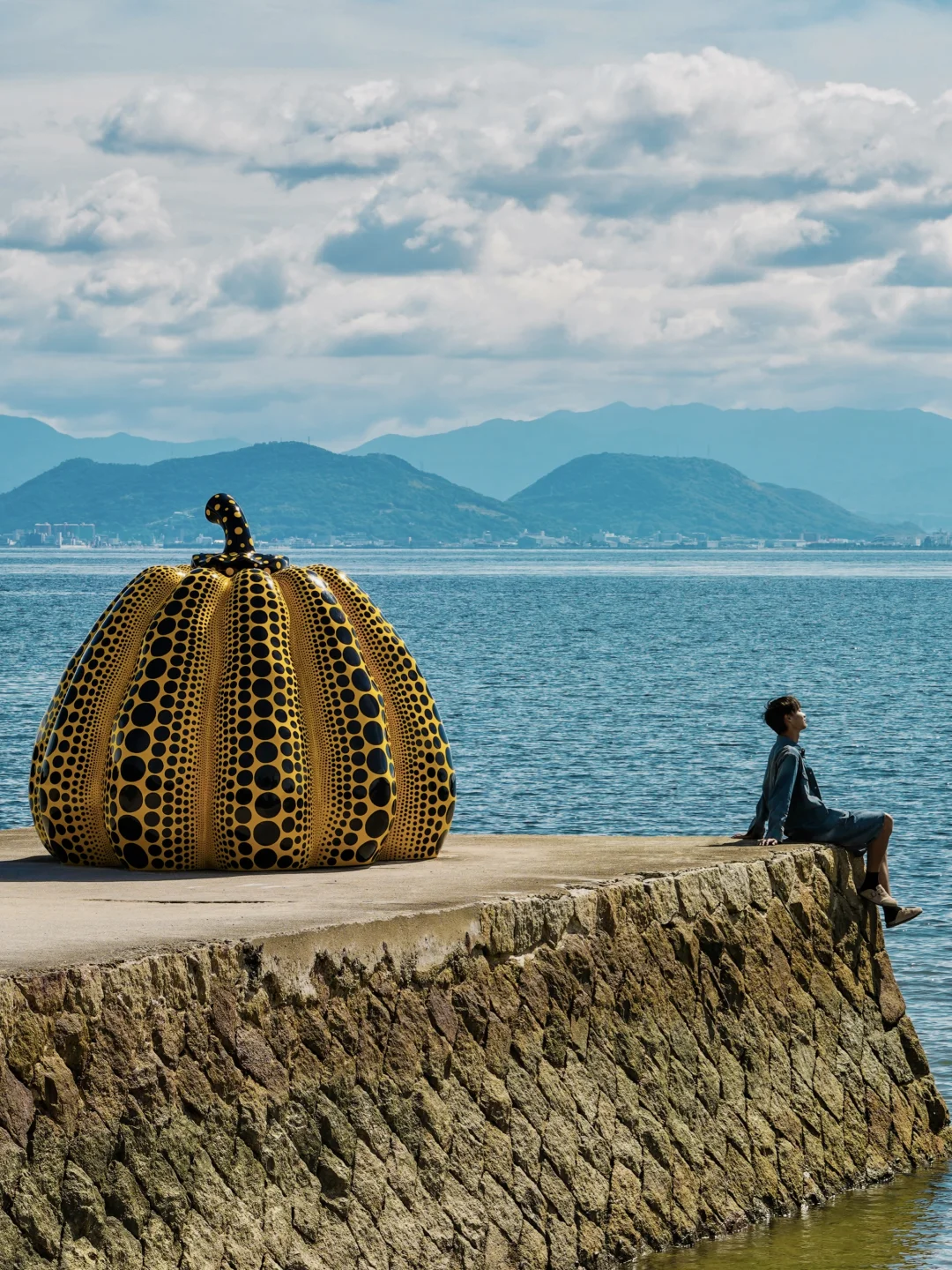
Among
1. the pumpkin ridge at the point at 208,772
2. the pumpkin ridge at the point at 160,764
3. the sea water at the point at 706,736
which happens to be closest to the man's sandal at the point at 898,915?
the sea water at the point at 706,736

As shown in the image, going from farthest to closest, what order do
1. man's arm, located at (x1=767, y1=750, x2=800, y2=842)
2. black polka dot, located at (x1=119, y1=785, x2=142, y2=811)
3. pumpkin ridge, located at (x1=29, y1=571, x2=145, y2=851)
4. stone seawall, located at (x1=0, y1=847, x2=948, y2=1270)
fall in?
1. man's arm, located at (x1=767, y1=750, x2=800, y2=842)
2. pumpkin ridge, located at (x1=29, y1=571, x2=145, y2=851)
3. black polka dot, located at (x1=119, y1=785, x2=142, y2=811)
4. stone seawall, located at (x1=0, y1=847, x2=948, y2=1270)

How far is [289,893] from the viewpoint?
11102 millimetres

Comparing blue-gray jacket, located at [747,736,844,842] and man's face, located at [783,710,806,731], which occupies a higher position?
man's face, located at [783,710,806,731]

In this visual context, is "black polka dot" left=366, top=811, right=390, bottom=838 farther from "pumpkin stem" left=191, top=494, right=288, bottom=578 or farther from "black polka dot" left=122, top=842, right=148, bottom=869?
"pumpkin stem" left=191, top=494, right=288, bottom=578

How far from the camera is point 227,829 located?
12266mm

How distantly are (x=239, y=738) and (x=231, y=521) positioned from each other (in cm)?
236

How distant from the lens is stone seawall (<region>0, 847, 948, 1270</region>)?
8352 millimetres

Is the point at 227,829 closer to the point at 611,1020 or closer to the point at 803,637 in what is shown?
→ the point at 611,1020

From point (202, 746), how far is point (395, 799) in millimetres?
1398

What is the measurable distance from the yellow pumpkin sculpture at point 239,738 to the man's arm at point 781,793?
2151mm

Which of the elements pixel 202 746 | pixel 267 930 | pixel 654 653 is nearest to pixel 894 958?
pixel 202 746

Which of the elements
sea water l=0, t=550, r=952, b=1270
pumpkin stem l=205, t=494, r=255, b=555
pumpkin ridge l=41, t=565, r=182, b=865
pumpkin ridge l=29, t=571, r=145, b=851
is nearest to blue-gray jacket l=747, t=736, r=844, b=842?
sea water l=0, t=550, r=952, b=1270

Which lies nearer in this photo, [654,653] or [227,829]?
[227,829]

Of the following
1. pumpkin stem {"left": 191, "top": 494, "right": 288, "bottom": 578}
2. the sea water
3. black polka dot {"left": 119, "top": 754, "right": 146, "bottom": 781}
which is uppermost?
pumpkin stem {"left": 191, "top": 494, "right": 288, "bottom": 578}
